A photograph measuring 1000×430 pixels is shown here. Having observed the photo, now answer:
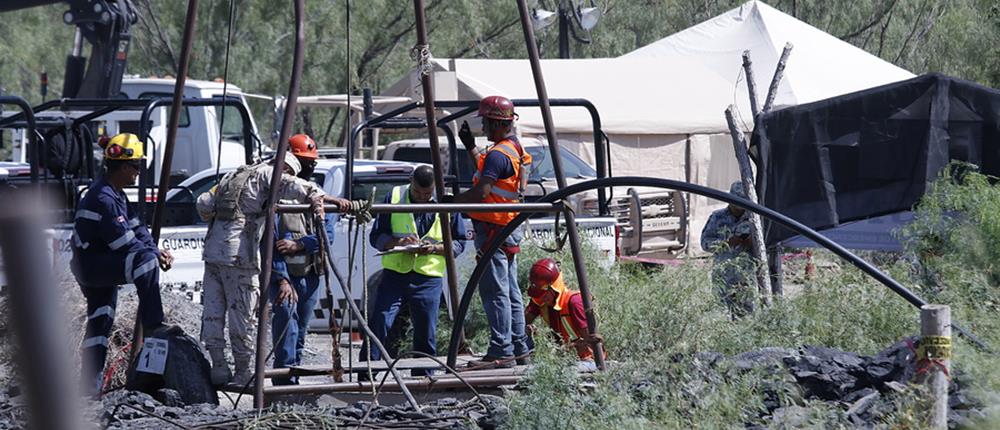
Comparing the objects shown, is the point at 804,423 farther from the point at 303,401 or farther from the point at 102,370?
the point at 102,370

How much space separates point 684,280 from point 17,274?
7.92 metres

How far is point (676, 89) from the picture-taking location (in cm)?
2125

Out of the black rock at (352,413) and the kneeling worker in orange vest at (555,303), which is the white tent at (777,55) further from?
the black rock at (352,413)

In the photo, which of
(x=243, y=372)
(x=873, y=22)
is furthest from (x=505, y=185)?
(x=873, y=22)

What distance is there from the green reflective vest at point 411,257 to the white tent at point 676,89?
31.5 feet

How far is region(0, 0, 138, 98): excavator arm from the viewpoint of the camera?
1580 cm

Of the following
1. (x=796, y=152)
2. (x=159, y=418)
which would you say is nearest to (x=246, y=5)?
(x=796, y=152)

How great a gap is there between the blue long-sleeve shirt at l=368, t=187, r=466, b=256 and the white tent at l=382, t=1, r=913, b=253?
9.45 metres

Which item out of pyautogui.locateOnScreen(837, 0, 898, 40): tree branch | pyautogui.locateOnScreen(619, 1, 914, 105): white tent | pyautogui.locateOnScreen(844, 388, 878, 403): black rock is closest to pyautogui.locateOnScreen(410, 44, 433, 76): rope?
pyautogui.locateOnScreen(844, 388, 878, 403): black rock

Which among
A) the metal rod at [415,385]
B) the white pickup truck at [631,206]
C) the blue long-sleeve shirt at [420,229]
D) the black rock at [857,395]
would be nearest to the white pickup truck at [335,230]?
the blue long-sleeve shirt at [420,229]

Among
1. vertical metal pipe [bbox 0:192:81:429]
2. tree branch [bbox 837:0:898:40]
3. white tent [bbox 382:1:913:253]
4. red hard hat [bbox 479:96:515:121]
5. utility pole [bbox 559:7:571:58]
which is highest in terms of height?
tree branch [bbox 837:0:898:40]

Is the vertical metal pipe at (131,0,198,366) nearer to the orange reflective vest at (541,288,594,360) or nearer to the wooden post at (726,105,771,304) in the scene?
the orange reflective vest at (541,288,594,360)

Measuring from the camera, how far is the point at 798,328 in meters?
8.10

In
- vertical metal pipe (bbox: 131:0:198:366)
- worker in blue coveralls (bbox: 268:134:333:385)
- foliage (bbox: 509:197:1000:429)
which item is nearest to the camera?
foliage (bbox: 509:197:1000:429)
